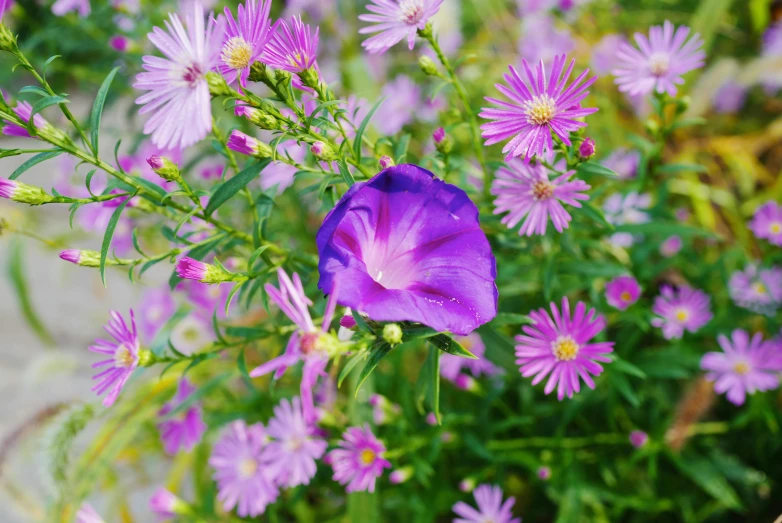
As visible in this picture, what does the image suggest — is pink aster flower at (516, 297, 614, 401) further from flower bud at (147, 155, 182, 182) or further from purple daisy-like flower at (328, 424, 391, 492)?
flower bud at (147, 155, 182, 182)

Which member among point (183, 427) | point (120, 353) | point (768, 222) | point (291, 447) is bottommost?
point (183, 427)

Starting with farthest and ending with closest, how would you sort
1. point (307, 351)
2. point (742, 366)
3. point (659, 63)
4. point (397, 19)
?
point (742, 366) → point (659, 63) → point (397, 19) → point (307, 351)

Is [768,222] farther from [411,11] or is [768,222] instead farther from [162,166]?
[162,166]

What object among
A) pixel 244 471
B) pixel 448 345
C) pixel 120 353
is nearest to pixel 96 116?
pixel 120 353

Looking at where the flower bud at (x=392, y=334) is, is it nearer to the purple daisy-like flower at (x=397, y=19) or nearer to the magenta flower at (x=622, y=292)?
the purple daisy-like flower at (x=397, y=19)

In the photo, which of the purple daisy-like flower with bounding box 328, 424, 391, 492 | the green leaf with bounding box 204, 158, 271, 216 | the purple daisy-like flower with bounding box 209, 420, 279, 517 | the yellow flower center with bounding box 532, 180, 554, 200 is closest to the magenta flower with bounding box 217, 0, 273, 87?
the green leaf with bounding box 204, 158, 271, 216

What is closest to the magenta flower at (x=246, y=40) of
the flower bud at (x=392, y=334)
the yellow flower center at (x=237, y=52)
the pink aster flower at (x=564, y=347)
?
the yellow flower center at (x=237, y=52)

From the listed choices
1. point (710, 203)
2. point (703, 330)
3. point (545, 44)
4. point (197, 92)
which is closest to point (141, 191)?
point (197, 92)
